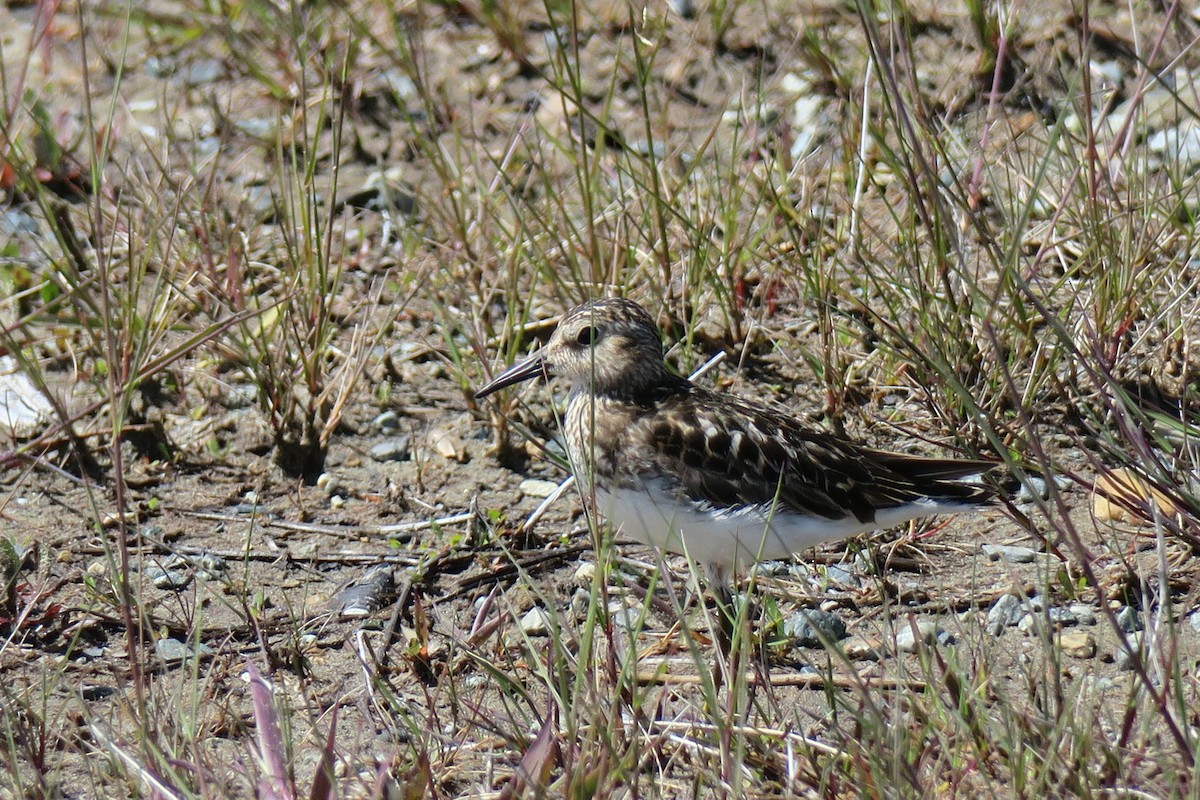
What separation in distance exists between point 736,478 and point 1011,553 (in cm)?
92

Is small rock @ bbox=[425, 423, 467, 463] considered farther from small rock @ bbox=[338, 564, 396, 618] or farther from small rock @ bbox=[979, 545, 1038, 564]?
small rock @ bbox=[979, 545, 1038, 564]

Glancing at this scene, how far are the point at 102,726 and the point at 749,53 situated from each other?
4.59m

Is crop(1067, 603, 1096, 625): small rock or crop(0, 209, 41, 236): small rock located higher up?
crop(0, 209, 41, 236): small rock

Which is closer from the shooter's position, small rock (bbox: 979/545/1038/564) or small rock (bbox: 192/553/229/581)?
small rock (bbox: 979/545/1038/564)

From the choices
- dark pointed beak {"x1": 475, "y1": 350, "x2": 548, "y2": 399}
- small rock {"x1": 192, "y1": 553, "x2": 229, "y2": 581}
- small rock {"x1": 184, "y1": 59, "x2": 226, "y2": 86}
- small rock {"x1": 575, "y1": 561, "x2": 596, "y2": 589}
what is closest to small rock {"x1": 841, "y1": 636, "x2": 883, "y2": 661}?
small rock {"x1": 575, "y1": 561, "x2": 596, "y2": 589}

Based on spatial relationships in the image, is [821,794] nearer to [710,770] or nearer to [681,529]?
[710,770]

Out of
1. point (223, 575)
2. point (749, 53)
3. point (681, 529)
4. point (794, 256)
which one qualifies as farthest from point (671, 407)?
point (749, 53)

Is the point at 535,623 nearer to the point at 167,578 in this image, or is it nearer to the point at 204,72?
the point at 167,578

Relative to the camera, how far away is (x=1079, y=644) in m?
4.02

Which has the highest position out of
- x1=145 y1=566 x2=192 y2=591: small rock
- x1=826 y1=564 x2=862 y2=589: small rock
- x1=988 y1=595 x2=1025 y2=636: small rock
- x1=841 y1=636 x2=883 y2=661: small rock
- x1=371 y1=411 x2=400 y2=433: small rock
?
x1=988 y1=595 x2=1025 y2=636: small rock

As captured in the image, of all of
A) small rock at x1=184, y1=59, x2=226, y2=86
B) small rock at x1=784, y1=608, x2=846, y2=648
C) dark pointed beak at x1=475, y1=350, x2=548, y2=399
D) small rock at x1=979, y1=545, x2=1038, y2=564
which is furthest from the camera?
small rock at x1=184, y1=59, x2=226, y2=86

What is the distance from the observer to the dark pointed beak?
15.8 feet

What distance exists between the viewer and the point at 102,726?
3.78m

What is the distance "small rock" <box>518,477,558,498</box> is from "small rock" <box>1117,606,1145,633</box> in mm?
1928
